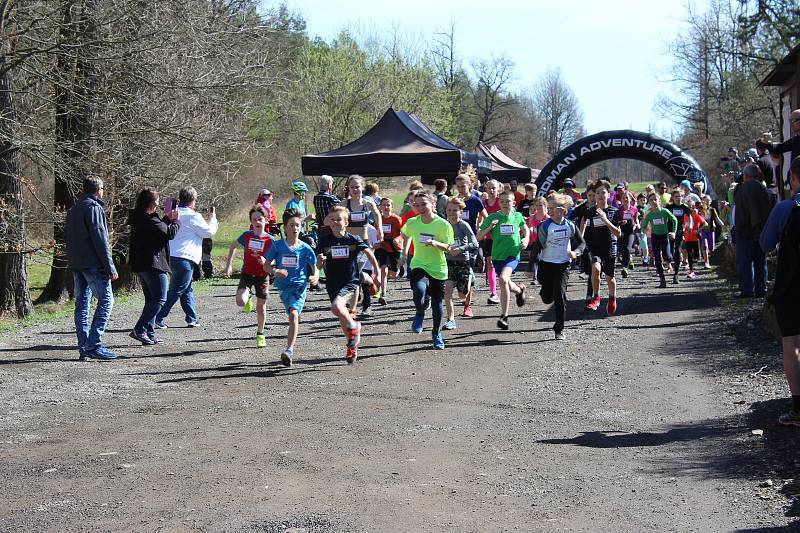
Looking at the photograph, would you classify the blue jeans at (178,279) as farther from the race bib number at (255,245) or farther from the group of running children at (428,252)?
the race bib number at (255,245)

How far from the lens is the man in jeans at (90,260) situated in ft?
37.6

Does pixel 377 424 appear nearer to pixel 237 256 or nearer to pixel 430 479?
pixel 430 479

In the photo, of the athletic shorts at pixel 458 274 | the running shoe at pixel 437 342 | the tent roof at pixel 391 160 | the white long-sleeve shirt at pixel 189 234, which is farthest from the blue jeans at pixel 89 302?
the tent roof at pixel 391 160

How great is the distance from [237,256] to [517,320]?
68.4 feet

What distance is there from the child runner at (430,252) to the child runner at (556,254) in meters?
1.38

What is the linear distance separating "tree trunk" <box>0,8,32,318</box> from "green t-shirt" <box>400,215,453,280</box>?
24.9 feet

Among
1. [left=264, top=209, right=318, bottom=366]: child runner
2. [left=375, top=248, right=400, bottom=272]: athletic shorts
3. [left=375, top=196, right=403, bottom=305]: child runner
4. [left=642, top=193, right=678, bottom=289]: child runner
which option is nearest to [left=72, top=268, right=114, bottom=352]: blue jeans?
[left=264, top=209, right=318, bottom=366]: child runner

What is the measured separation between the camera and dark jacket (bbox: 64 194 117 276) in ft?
37.6

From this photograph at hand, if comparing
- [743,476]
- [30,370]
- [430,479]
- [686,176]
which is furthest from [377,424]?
[686,176]

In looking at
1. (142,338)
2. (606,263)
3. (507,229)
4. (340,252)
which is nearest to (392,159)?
(606,263)

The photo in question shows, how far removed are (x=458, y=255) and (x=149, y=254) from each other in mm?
3882

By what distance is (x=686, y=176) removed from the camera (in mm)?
29266

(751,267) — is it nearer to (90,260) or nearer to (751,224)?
(751,224)

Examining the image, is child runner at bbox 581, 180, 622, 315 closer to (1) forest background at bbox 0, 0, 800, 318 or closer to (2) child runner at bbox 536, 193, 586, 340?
(2) child runner at bbox 536, 193, 586, 340
